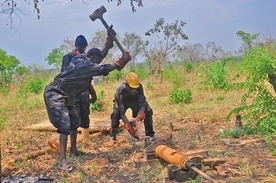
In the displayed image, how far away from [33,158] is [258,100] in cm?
352

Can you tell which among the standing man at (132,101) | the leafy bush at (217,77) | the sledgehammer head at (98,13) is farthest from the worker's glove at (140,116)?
the leafy bush at (217,77)

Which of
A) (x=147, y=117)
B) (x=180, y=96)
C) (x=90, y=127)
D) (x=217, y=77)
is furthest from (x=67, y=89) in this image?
(x=217, y=77)

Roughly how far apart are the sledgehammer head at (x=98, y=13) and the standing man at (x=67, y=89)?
0.95 meters

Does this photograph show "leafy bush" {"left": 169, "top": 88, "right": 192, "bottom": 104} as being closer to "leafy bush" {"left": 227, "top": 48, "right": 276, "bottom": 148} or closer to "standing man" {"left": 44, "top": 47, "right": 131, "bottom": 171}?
"leafy bush" {"left": 227, "top": 48, "right": 276, "bottom": 148}

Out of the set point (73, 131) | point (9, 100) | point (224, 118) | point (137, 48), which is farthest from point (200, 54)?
point (73, 131)

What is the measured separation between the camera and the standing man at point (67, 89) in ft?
16.9

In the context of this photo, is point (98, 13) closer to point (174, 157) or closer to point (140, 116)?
point (140, 116)

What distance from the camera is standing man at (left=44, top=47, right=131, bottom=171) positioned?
5.16 meters

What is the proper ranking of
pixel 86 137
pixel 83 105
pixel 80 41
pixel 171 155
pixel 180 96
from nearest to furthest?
pixel 171 155 → pixel 80 41 → pixel 83 105 → pixel 86 137 → pixel 180 96

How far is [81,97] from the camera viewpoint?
618 cm

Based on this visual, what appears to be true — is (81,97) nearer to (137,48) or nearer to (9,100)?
(9,100)

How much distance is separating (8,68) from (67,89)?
53.9 feet

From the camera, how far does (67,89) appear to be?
538cm

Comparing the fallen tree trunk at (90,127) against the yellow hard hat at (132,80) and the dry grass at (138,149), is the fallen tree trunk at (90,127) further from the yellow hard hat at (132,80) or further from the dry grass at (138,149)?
the yellow hard hat at (132,80)
